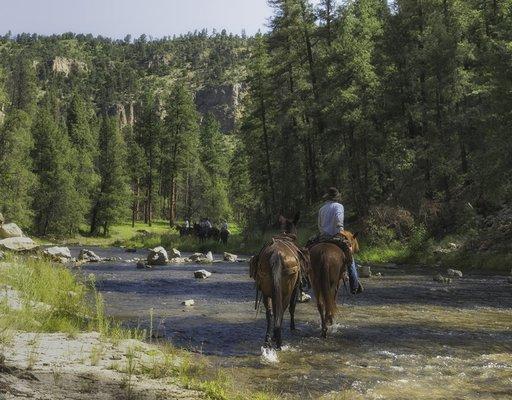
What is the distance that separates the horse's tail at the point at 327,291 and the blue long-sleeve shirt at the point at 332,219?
948mm

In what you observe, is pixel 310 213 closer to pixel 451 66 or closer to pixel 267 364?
pixel 451 66

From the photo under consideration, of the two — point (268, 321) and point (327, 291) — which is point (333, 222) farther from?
point (268, 321)

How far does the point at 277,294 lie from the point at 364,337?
236 centimetres

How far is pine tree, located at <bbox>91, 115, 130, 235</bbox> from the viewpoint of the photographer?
7421cm

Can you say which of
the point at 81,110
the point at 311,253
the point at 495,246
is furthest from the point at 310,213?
the point at 81,110

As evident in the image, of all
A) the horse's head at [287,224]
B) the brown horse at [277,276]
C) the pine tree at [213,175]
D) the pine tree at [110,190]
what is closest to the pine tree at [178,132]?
the pine tree at [213,175]

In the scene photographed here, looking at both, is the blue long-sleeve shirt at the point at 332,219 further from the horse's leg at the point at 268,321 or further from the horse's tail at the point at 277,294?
the horse's leg at the point at 268,321

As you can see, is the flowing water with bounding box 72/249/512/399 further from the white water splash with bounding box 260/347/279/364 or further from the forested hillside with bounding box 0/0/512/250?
the forested hillside with bounding box 0/0/512/250

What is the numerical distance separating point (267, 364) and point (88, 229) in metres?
71.8

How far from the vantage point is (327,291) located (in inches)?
434

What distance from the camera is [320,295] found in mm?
11203

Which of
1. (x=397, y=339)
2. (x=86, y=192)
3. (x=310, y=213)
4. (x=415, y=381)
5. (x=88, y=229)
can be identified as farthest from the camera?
(x=88, y=229)

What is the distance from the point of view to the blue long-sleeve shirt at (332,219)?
11.8 metres

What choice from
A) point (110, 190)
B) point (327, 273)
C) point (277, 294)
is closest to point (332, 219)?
point (327, 273)
